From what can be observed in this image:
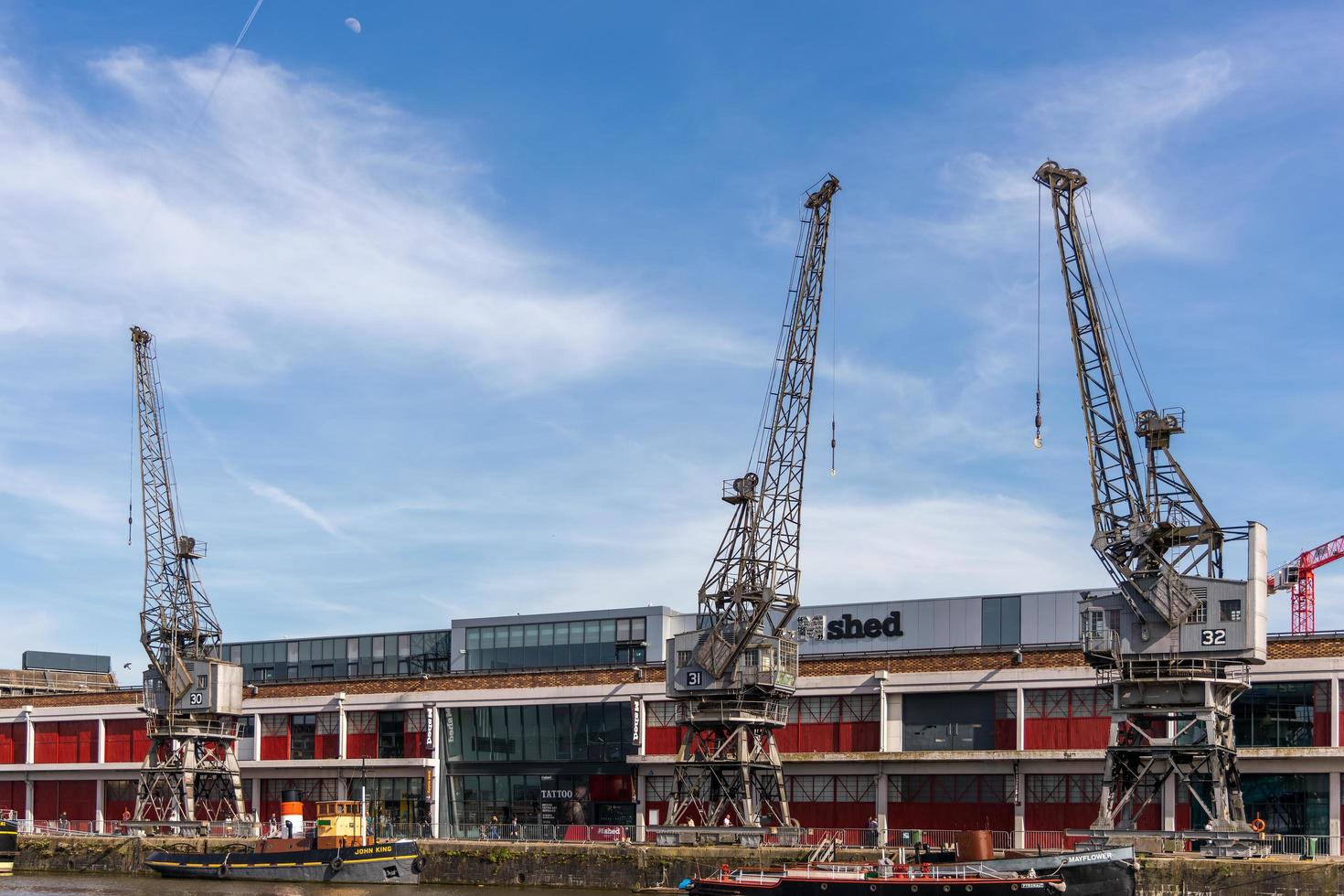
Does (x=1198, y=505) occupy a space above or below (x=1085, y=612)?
above

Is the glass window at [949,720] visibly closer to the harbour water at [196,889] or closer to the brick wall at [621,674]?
the brick wall at [621,674]

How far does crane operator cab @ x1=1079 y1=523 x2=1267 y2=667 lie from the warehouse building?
6598 millimetres

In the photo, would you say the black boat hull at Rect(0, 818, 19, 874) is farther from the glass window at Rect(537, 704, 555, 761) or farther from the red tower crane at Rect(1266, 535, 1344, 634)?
the red tower crane at Rect(1266, 535, 1344, 634)

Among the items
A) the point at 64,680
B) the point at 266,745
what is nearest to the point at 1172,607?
the point at 266,745

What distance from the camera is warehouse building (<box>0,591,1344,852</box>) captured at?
74.8 meters

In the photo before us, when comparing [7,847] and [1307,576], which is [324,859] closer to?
[7,847]

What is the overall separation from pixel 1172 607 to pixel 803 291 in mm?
30846

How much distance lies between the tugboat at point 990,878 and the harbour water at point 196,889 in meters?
15.3

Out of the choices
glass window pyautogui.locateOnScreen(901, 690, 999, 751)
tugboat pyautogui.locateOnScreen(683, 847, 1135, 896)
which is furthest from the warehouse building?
tugboat pyautogui.locateOnScreen(683, 847, 1135, 896)

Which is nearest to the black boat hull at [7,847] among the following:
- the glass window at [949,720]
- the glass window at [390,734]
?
the glass window at [390,734]

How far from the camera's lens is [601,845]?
78.1 m

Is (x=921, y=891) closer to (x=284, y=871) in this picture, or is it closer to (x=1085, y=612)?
(x=1085, y=612)

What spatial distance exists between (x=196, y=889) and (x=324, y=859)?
667 cm

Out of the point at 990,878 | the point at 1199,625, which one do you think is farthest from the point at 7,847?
the point at 1199,625
